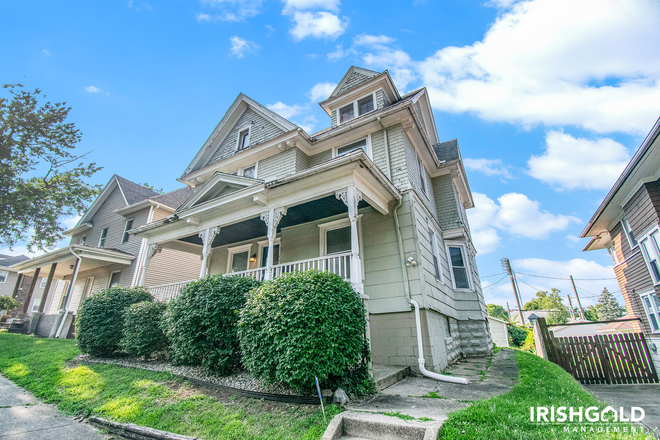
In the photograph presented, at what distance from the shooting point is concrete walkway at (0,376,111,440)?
3729 mm

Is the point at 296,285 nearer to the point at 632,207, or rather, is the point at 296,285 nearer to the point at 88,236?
the point at 632,207

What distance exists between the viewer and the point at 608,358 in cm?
904

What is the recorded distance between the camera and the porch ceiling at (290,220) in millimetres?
7871

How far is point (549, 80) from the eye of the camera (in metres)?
6.77

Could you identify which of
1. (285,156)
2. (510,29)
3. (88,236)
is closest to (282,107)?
(285,156)

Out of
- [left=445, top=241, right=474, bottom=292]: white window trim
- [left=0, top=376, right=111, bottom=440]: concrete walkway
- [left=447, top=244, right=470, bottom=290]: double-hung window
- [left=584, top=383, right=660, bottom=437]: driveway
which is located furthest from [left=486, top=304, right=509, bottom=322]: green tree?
[left=0, top=376, right=111, bottom=440]: concrete walkway

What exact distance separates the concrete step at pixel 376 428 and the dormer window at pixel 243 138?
10.6 metres

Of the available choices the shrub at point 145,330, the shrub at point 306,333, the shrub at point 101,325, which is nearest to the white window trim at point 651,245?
the shrub at point 306,333

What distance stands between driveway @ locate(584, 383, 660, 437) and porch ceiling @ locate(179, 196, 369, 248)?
21.8 feet

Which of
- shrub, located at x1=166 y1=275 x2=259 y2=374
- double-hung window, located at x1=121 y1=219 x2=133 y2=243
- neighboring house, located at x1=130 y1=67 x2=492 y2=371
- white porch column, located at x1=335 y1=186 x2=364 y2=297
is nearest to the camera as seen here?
shrub, located at x1=166 y1=275 x2=259 y2=374

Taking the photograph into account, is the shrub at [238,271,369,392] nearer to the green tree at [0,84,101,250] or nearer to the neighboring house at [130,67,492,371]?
the neighboring house at [130,67,492,371]

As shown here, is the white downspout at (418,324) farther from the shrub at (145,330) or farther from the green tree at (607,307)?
the green tree at (607,307)

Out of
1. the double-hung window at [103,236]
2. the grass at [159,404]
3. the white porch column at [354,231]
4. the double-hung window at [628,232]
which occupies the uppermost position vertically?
the double-hung window at [103,236]

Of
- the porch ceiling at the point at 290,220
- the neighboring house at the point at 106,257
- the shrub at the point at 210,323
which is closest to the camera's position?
the shrub at the point at 210,323
